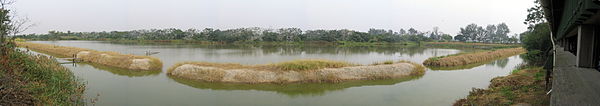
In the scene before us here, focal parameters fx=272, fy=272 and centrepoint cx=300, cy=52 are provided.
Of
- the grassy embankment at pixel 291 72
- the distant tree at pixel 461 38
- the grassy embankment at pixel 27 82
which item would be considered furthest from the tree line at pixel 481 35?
the grassy embankment at pixel 27 82

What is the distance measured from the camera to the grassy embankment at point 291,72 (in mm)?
11180

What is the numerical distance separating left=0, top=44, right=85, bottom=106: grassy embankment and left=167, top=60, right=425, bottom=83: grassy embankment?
502 cm

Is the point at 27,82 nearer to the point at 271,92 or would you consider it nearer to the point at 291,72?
the point at 271,92

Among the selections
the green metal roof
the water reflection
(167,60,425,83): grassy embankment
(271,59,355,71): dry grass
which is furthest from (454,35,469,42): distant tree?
the green metal roof

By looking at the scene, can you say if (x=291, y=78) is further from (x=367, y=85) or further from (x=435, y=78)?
(x=435, y=78)

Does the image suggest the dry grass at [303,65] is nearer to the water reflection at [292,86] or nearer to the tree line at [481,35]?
the water reflection at [292,86]

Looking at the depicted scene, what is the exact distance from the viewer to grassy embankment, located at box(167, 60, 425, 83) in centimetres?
1118

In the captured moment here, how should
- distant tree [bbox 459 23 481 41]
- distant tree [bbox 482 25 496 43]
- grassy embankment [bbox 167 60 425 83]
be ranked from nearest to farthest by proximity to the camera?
grassy embankment [bbox 167 60 425 83]
distant tree [bbox 459 23 481 41]
distant tree [bbox 482 25 496 43]

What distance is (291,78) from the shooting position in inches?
444

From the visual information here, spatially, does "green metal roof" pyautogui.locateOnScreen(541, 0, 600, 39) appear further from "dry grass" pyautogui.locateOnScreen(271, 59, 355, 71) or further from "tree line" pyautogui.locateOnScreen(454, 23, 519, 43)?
"tree line" pyautogui.locateOnScreen(454, 23, 519, 43)

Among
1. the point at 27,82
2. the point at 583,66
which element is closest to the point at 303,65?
the point at 27,82

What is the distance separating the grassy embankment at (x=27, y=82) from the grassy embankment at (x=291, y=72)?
16.5 feet

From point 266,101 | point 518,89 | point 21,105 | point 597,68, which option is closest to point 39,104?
point 21,105

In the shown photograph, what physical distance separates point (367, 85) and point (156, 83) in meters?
8.53
